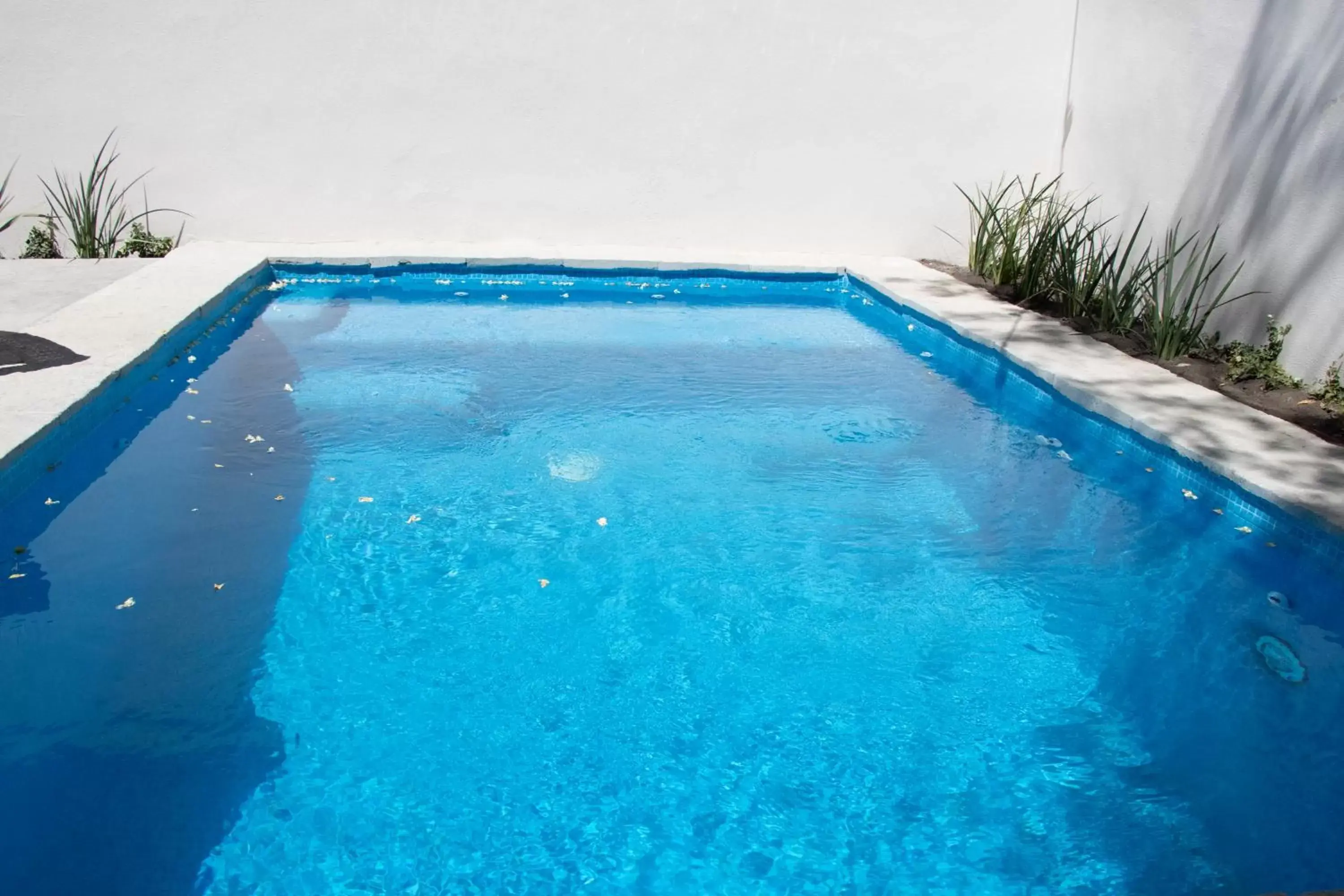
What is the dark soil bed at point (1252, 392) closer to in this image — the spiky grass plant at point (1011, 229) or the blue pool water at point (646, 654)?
the spiky grass plant at point (1011, 229)

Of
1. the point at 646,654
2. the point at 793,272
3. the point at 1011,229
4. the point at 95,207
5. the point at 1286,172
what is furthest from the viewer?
the point at 793,272

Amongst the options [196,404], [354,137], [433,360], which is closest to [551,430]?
[433,360]

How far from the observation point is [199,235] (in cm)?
729

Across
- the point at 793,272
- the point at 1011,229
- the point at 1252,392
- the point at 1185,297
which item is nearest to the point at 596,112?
the point at 793,272

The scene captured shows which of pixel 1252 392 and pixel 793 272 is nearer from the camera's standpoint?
pixel 1252 392

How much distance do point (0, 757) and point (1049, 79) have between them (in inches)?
303

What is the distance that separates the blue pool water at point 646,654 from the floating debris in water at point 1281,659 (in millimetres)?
43

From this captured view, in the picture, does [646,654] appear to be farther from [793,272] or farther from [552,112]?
[552,112]

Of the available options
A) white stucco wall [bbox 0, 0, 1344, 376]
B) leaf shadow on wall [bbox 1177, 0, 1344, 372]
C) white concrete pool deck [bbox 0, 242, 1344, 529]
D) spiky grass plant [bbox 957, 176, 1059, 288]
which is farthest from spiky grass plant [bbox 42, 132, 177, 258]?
leaf shadow on wall [bbox 1177, 0, 1344, 372]

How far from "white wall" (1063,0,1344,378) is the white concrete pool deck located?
665 mm

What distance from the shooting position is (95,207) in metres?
6.94

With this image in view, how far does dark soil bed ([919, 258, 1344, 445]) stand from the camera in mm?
4207

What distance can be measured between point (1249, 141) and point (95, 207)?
23.1ft

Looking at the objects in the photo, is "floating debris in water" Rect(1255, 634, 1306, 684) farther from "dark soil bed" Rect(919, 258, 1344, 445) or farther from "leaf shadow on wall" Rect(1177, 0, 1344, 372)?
"leaf shadow on wall" Rect(1177, 0, 1344, 372)
